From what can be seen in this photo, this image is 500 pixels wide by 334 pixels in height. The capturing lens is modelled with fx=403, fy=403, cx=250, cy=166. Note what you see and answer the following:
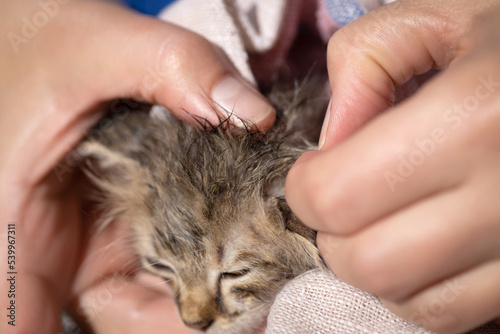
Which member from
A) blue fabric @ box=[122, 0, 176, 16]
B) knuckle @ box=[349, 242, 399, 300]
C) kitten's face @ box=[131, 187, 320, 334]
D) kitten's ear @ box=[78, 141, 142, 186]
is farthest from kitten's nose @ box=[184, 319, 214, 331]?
blue fabric @ box=[122, 0, 176, 16]

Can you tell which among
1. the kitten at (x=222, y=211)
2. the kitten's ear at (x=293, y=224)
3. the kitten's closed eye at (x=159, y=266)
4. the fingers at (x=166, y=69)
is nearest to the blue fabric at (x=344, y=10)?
the kitten at (x=222, y=211)

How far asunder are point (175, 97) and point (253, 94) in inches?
10.8

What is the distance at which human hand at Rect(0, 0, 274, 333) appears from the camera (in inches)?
53.6

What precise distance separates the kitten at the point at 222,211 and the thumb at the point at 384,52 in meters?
0.32

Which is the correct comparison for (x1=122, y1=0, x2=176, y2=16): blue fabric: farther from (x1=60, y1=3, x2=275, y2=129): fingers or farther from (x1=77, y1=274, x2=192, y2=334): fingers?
(x1=77, y1=274, x2=192, y2=334): fingers

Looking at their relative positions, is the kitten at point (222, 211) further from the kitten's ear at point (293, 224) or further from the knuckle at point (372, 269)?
the knuckle at point (372, 269)

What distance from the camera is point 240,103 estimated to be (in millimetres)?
1309

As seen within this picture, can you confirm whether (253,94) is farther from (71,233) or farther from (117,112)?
(71,233)

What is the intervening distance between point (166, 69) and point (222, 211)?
518mm

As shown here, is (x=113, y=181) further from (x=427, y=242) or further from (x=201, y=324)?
(x=427, y=242)

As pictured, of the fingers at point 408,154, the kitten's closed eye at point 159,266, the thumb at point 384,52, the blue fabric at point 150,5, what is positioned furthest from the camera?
the blue fabric at point 150,5

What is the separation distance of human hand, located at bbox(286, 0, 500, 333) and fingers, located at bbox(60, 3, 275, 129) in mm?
477

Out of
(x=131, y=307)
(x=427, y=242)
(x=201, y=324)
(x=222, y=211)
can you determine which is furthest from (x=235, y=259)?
(x=427, y=242)

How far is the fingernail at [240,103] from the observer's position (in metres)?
1.31
